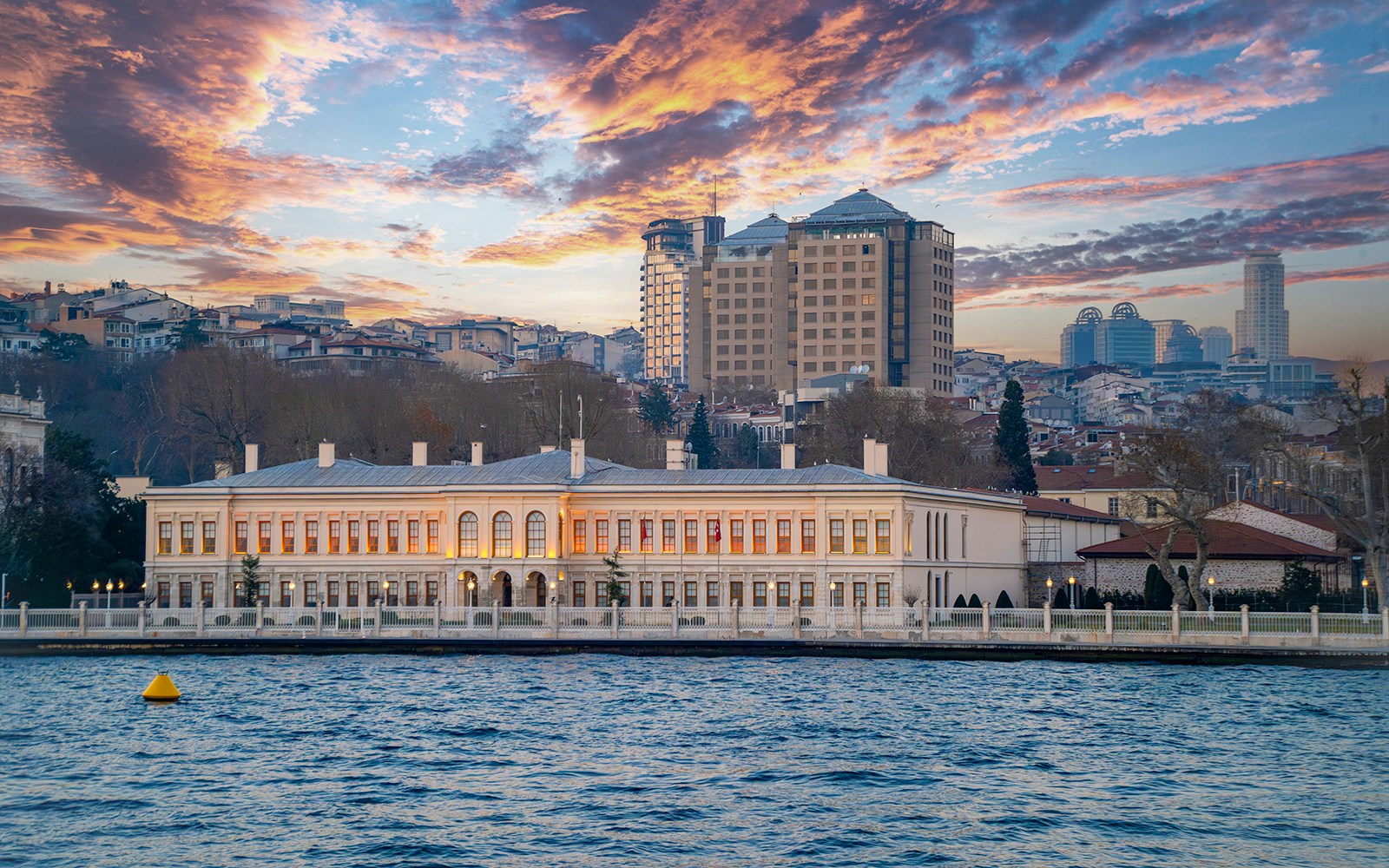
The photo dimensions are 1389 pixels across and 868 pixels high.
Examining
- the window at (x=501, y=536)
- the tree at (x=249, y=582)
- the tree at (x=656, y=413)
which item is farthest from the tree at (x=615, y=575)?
the tree at (x=656, y=413)

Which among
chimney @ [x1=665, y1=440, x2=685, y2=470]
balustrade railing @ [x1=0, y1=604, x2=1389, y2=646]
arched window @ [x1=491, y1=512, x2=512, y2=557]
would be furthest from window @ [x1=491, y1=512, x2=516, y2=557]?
chimney @ [x1=665, y1=440, x2=685, y2=470]

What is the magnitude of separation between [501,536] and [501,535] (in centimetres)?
8

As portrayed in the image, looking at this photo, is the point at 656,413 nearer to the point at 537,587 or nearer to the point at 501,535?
the point at 501,535

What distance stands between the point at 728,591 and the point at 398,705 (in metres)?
26.7

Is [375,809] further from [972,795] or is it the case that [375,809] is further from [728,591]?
[728,591]

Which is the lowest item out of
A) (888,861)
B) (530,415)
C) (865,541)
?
(888,861)

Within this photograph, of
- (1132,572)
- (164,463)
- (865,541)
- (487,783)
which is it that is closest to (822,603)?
(865,541)

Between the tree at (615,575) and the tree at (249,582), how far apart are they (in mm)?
15219

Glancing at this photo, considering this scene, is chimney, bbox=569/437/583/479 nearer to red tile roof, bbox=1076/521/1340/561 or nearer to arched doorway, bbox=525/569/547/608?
arched doorway, bbox=525/569/547/608

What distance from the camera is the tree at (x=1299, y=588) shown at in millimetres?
65750

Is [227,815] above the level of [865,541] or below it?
below

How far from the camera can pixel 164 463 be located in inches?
5064

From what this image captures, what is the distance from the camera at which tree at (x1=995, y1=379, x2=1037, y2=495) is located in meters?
103

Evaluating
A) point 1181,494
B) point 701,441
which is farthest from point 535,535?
point 701,441
